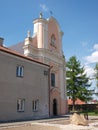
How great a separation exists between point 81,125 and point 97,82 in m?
22.3

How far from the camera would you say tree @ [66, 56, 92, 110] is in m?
48.7

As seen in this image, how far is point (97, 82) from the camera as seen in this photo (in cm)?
3872

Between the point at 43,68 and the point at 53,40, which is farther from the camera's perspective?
the point at 53,40

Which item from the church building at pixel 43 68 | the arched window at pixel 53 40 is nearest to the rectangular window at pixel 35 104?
the church building at pixel 43 68

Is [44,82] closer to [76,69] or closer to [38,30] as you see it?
[38,30]

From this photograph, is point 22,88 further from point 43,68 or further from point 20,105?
point 43,68

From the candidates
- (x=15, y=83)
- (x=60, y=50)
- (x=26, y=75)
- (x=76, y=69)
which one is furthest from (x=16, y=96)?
(x=76, y=69)

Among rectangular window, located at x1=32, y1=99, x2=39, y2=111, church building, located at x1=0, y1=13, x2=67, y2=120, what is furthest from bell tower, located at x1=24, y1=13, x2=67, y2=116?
rectangular window, located at x1=32, y1=99, x2=39, y2=111

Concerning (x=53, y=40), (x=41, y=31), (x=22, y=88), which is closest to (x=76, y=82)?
(x=53, y=40)

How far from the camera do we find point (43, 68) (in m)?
28.5

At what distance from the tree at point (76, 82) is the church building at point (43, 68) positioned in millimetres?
11713

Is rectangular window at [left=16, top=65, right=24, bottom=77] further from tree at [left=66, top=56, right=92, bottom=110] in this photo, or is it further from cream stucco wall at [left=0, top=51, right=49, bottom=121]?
tree at [left=66, top=56, right=92, bottom=110]

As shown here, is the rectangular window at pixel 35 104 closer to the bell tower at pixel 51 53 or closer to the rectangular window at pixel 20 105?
the rectangular window at pixel 20 105

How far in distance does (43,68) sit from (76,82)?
2307 centimetres
